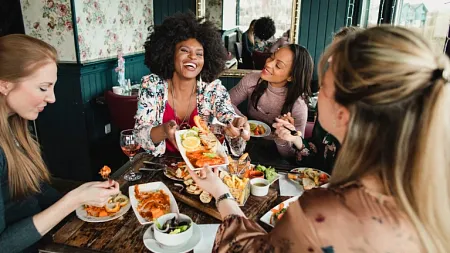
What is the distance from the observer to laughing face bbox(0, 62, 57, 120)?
120cm

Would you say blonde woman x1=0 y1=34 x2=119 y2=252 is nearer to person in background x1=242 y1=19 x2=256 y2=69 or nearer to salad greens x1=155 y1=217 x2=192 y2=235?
salad greens x1=155 y1=217 x2=192 y2=235

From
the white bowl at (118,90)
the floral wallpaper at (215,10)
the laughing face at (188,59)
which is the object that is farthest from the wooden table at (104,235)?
the floral wallpaper at (215,10)

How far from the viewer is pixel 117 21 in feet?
11.0

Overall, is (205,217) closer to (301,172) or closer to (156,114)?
(301,172)

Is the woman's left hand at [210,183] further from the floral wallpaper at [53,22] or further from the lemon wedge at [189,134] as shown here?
the floral wallpaper at [53,22]

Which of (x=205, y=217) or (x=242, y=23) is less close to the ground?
(x=242, y=23)

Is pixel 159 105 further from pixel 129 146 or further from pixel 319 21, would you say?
pixel 319 21

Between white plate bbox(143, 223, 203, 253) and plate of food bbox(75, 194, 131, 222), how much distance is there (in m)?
0.17

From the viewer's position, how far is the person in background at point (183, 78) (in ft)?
6.64

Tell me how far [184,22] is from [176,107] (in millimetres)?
536

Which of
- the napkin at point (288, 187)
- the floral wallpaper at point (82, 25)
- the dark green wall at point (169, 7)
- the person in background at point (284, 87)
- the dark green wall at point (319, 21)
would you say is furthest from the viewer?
the dark green wall at point (169, 7)

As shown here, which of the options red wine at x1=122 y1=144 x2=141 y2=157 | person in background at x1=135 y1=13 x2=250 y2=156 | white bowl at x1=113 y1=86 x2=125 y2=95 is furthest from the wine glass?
white bowl at x1=113 y1=86 x2=125 y2=95

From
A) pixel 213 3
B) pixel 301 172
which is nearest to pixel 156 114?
pixel 301 172

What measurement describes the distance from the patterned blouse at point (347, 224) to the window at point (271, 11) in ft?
9.86
